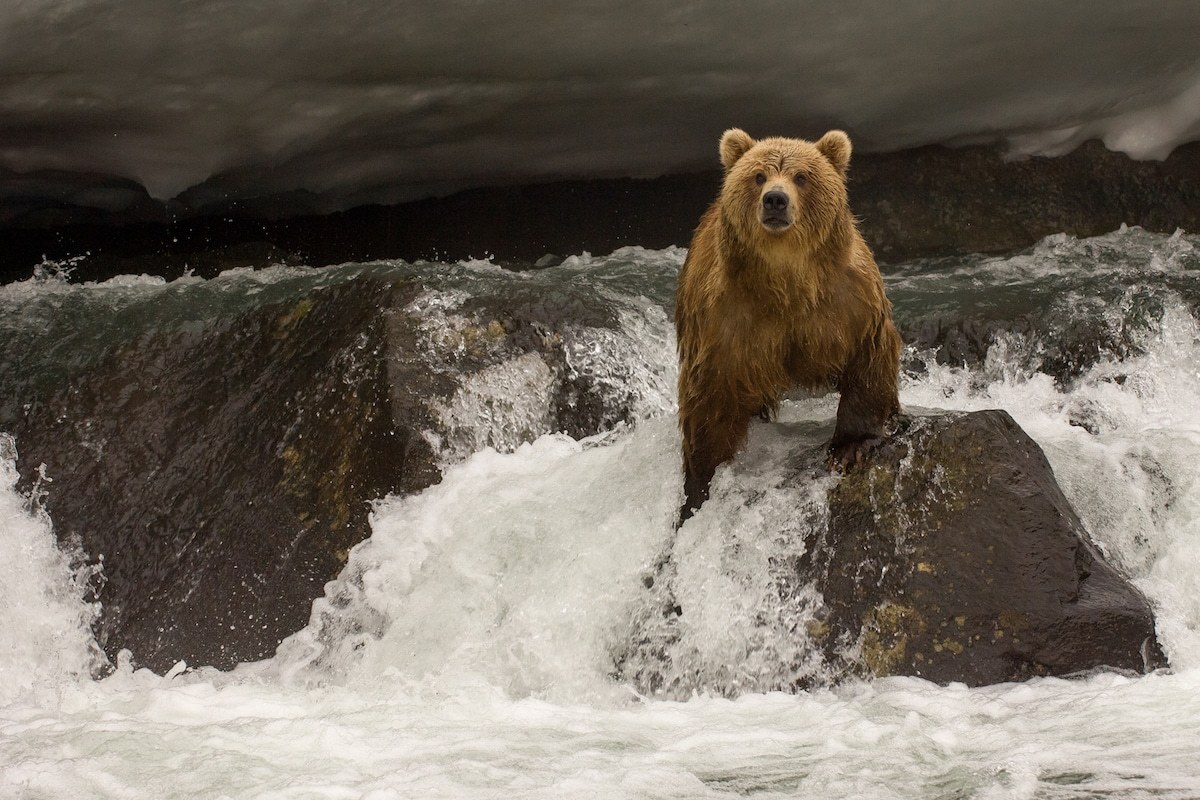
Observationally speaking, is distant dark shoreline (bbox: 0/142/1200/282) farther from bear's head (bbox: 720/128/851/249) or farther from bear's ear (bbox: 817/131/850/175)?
bear's head (bbox: 720/128/851/249)

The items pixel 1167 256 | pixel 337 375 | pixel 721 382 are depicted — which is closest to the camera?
pixel 721 382

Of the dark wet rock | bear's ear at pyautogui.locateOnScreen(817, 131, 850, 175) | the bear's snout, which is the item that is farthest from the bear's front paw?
the dark wet rock

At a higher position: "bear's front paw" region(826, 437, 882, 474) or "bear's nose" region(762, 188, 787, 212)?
"bear's nose" region(762, 188, 787, 212)

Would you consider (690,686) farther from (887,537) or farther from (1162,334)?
(1162,334)

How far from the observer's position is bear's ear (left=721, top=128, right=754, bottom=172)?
4816 millimetres

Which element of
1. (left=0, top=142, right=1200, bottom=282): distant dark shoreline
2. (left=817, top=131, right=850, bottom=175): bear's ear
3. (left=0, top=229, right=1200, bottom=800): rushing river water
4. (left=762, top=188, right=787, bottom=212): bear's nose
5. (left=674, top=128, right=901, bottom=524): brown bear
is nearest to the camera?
(left=0, top=229, right=1200, bottom=800): rushing river water

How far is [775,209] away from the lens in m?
4.27

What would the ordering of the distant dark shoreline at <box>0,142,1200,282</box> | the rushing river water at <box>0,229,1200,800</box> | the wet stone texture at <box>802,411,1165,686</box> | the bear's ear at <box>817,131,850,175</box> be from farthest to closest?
1. the distant dark shoreline at <box>0,142,1200,282</box>
2. the bear's ear at <box>817,131,850,175</box>
3. the wet stone texture at <box>802,411,1165,686</box>
4. the rushing river water at <box>0,229,1200,800</box>

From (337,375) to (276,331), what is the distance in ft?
2.29

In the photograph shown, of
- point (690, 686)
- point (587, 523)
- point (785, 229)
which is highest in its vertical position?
point (785, 229)

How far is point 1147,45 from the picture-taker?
8.00 m

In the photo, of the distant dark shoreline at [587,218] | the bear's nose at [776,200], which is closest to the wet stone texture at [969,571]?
the bear's nose at [776,200]

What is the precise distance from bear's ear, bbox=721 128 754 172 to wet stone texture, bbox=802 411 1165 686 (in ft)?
3.99

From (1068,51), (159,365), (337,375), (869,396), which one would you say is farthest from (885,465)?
(1068,51)
